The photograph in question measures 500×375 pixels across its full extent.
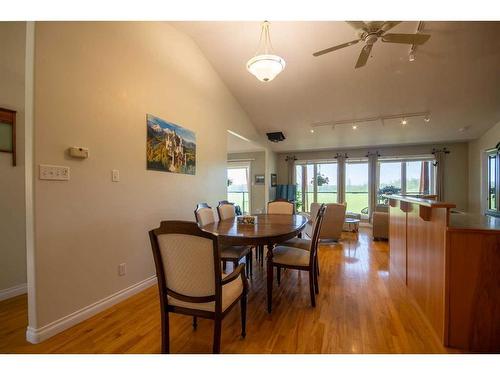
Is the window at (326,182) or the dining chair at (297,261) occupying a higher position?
the window at (326,182)

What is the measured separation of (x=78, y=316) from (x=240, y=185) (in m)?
6.91

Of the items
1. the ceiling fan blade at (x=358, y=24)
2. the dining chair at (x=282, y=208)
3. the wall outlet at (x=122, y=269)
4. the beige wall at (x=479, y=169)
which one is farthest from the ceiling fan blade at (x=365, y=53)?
the beige wall at (x=479, y=169)

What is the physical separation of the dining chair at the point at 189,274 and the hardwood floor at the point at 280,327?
350 mm

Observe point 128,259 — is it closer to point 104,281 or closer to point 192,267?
point 104,281

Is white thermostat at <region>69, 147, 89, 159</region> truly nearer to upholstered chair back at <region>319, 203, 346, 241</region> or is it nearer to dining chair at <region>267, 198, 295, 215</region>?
dining chair at <region>267, 198, 295, 215</region>

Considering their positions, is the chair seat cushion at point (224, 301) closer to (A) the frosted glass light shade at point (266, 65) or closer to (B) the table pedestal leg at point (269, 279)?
(B) the table pedestal leg at point (269, 279)

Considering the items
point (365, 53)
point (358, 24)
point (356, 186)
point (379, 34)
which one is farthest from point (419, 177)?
point (358, 24)

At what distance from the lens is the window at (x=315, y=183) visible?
760 centimetres

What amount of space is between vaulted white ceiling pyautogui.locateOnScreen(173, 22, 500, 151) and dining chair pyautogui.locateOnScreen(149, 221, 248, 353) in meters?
3.00

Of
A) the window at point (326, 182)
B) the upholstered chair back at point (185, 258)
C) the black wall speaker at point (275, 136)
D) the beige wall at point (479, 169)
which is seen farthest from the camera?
the window at point (326, 182)

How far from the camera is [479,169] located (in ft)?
18.5

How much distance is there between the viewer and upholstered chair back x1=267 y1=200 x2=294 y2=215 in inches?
150

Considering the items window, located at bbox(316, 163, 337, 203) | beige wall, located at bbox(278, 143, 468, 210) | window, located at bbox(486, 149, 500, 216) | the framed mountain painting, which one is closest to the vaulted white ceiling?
beige wall, located at bbox(278, 143, 468, 210)
